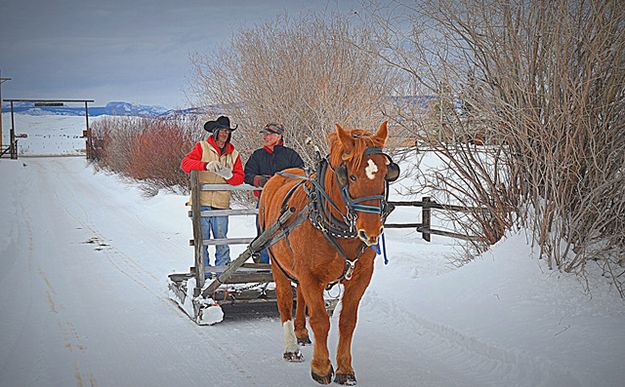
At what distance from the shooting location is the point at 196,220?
641 cm

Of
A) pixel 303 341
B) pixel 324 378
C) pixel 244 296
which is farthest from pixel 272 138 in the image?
pixel 324 378

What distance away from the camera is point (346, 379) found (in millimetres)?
4582

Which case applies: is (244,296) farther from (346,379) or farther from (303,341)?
(346,379)

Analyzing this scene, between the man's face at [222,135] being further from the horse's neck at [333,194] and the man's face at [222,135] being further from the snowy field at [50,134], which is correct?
the snowy field at [50,134]

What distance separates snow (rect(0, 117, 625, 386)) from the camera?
187 inches

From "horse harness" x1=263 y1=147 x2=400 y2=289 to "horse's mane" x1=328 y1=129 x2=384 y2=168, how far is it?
51 millimetres

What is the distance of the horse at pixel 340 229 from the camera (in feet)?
13.5

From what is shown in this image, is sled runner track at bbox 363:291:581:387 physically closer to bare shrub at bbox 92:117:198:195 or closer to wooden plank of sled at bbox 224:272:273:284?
wooden plank of sled at bbox 224:272:273:284

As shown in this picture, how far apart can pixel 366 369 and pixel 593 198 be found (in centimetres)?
241

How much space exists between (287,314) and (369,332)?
0.99m

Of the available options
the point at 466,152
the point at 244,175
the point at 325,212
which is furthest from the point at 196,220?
the point at 466,152

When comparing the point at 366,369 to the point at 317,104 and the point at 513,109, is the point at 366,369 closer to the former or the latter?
the point at 513,109

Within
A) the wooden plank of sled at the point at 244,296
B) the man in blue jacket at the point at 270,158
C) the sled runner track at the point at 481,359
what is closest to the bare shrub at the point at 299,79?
the man in blue jacket at the point at 270,158

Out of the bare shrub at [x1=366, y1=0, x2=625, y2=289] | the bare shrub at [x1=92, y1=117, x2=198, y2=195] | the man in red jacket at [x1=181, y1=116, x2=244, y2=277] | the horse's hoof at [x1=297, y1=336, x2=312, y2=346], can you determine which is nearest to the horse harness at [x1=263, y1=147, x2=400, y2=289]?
the horse's hoof at [x1=297, y1=336, x2=312, y2=346]
